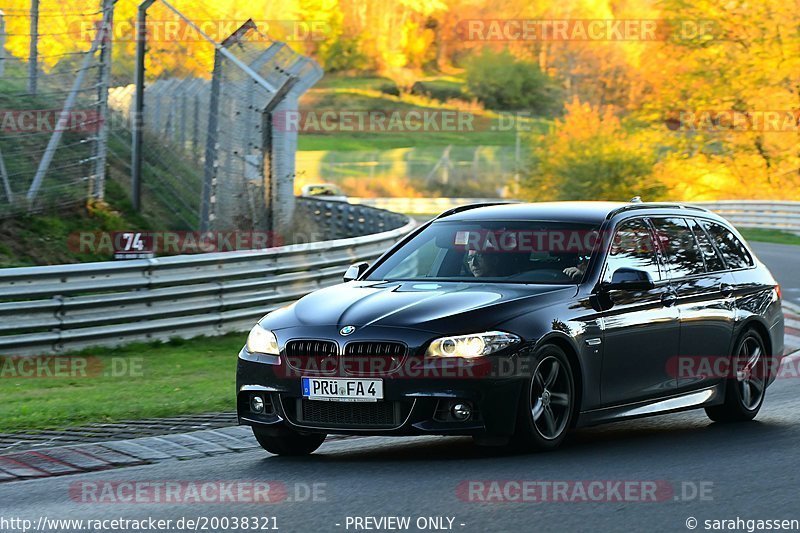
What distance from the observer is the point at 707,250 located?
34.9 ft

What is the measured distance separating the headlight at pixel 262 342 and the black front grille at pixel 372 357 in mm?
538

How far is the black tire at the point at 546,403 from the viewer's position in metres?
8.28

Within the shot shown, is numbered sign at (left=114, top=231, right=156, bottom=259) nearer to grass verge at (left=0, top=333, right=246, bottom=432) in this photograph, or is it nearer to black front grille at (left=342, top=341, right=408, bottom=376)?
grass verge at (left=0, top=333, right=246, bottom=432)

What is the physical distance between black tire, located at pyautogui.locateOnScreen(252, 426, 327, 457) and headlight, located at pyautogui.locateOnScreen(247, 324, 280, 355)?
476mm

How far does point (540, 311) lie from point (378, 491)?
1.76 metres

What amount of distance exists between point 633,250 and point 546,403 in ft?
5.58

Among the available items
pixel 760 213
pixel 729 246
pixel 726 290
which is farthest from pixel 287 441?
pixel 760 213

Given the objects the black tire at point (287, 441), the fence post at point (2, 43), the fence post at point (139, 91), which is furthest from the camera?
the fence post at point (139, 91)

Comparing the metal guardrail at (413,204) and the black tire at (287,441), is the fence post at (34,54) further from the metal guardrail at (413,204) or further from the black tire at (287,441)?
the metal guardrail at (413,204)

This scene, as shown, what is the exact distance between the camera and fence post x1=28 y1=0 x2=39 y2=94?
19734mm

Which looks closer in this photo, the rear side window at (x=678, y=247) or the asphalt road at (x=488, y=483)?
the asphalt road at (x=488, y=483)

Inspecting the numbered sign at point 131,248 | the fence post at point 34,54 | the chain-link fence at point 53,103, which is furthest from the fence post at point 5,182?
the numbered sign at point 131,248

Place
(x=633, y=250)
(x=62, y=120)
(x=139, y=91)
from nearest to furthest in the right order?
(x=633, y=250)
(x=62, y=120)
(x=139, y=91)

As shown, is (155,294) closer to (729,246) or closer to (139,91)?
(729,246)
